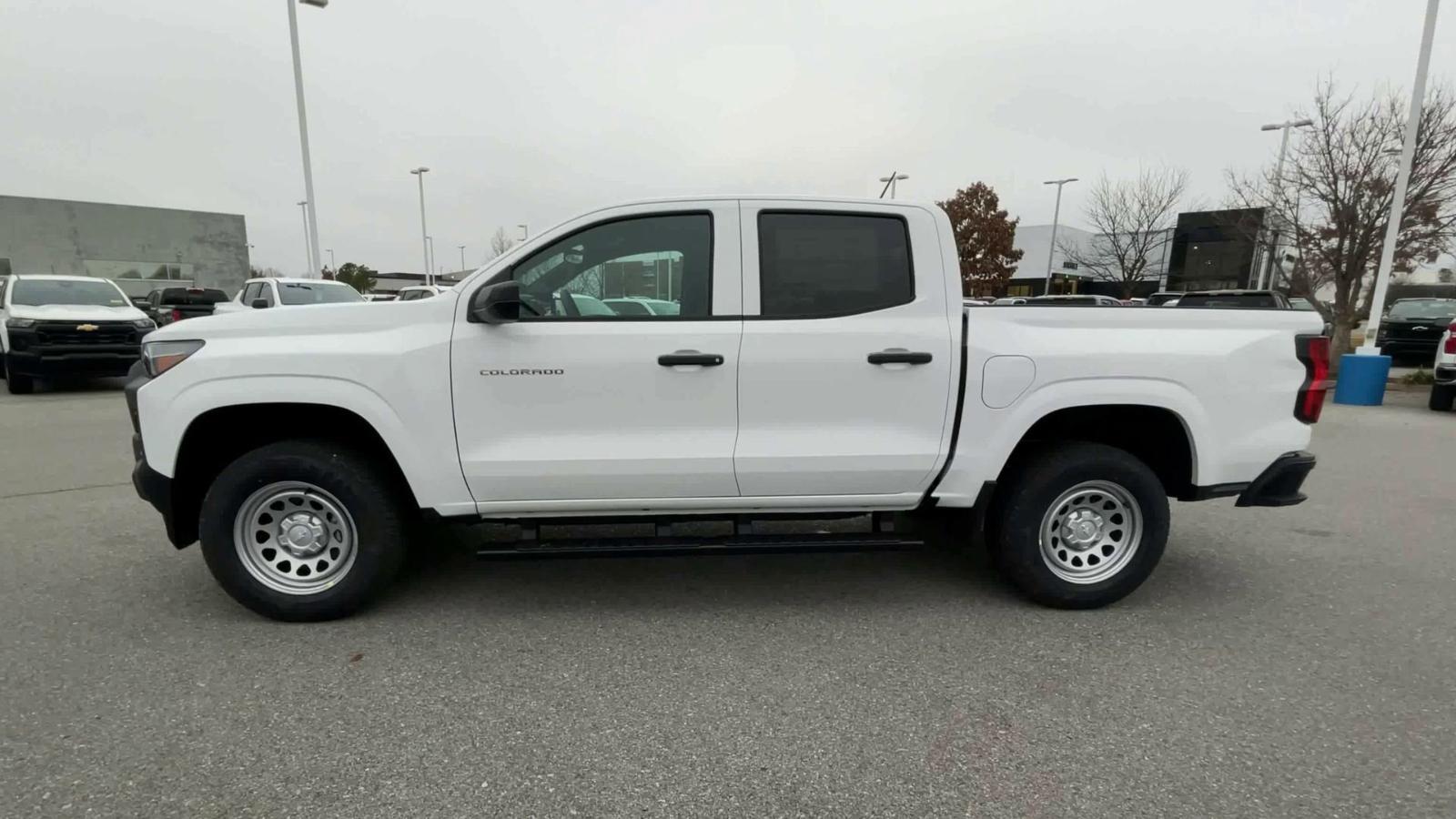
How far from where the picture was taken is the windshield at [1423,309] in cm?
1558

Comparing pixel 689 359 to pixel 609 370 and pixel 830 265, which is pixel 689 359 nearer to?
pixel 609 370

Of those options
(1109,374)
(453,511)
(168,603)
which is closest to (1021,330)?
(1109,374)

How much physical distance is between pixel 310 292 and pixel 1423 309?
22.2 meters

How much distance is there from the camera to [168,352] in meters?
3.26

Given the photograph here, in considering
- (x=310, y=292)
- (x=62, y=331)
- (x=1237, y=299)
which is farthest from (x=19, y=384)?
Result: (x=1237, y=299)

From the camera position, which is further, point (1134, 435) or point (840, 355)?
point (1134, 435)

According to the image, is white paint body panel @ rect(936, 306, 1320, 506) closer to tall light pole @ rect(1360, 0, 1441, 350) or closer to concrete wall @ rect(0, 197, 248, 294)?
tall light pole @ rect(1360, 0, 1441, 350)

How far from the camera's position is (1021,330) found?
348cm

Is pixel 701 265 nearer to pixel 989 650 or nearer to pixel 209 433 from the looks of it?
pixel 989 650

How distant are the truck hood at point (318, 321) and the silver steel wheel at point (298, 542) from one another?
0.74 meters

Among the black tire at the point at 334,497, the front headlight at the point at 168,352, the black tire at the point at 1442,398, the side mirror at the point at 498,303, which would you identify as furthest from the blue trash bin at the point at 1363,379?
the front headlight at the point at 168,352

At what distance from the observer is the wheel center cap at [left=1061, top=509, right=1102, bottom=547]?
3672 millimetres

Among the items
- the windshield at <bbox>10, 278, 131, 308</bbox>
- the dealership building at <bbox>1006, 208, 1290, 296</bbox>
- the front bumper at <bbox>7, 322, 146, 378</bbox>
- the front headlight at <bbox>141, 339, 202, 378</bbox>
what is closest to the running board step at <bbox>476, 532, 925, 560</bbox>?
the front headlight at <bbox>141, 339, 202, 378</bbox>

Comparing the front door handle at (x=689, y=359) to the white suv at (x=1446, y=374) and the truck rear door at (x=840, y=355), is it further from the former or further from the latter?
the white suv at (x=1446, y=374)
